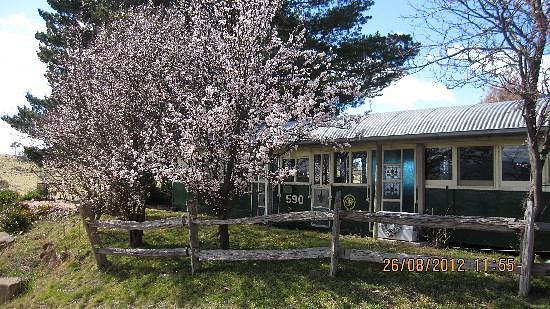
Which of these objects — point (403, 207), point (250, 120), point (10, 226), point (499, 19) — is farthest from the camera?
point (10, 226)

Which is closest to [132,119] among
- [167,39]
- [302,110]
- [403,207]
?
[167,39]

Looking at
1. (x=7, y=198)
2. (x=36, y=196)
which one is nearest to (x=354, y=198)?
(x=7, y=198)

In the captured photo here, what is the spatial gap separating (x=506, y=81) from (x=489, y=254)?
431 cm

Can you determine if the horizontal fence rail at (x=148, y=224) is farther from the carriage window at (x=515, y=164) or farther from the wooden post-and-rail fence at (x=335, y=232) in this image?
the carriage window at (x=515, y=164)

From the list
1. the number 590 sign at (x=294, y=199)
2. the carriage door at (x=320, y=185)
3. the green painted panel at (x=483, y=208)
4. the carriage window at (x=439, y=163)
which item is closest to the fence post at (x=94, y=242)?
the carriage door at (x=320, y=185)

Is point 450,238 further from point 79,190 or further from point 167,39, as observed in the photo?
point 79,190

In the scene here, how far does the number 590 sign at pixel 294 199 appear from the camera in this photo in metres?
13.7

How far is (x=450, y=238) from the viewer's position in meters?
10.3

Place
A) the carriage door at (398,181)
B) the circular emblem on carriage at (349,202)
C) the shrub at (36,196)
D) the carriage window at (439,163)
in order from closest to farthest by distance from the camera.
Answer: the carriage window at (439,163)
the carriage door at (398,181)
the circular emblem on carriage at (349,202)
the shrub at (36,196)

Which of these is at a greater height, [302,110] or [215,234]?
[302,110]

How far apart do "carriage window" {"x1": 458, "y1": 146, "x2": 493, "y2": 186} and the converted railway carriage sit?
2 centimetres

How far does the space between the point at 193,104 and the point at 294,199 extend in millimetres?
5949
